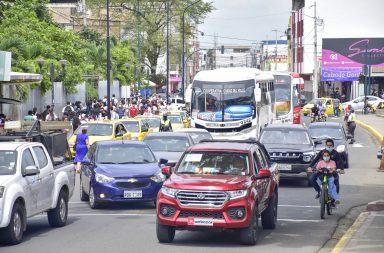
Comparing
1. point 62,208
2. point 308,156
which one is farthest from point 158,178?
point 308,156

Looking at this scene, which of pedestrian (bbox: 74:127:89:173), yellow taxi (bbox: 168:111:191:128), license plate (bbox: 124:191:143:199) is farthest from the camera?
yellow taxi (bbox: 168:111:191:128)

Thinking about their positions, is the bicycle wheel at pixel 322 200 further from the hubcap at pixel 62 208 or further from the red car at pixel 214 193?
the hubcap at pixel 62 208

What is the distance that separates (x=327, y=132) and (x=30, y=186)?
21.3 meters

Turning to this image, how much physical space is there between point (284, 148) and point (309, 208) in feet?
19.4

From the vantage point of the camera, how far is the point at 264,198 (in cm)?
1722

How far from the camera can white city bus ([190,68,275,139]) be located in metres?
40.7

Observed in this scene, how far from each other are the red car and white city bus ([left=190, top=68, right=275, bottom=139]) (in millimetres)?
23475

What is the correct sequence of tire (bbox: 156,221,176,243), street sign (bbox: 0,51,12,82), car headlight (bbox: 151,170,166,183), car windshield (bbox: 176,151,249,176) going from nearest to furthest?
1. tire (bbox: 156,221,176,243)
2. car windshield (bbox: 176,151,249,176)
3. car headlight (bbox: 151,170,166,183)
4. street sign (bbox: 0,51,12,82)

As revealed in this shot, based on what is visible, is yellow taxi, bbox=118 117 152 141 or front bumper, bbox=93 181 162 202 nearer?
front bumper, bbox=93 181 162 202

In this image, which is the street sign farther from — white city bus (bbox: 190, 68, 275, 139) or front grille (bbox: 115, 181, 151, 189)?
front grille (bbox: 115, 181, 151, 189)

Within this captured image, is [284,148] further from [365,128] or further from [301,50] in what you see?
[301,50]

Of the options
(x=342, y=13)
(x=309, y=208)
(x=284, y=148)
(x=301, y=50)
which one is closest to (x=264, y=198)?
(x=309, y=208)

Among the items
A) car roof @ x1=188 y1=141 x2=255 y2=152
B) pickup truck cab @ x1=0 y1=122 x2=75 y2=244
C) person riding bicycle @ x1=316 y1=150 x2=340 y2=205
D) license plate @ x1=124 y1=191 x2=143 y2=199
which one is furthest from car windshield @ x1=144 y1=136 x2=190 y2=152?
car roof @ x1=188 y1=141 x2=255 y2=152

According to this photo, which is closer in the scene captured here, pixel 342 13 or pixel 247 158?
pixel 247 158
